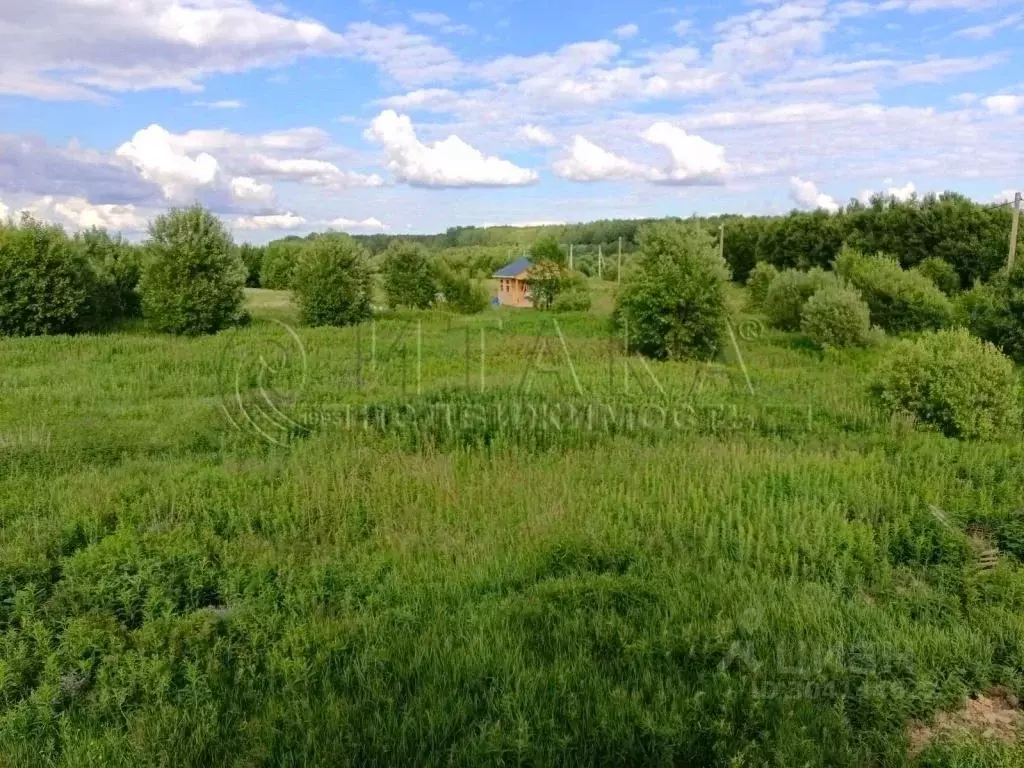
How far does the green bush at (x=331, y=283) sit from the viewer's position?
2291 cm

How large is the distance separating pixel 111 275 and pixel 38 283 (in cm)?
453

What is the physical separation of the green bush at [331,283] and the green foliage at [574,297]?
11.4 metres

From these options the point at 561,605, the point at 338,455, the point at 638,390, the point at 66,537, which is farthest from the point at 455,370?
the point at 561,605

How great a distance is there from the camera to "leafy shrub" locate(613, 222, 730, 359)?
15117mm

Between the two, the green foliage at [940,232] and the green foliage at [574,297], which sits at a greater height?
the green foliage at [940,232]

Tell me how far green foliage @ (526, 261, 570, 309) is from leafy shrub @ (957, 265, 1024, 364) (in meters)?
22.5

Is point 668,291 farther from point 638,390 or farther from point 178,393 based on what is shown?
point 178,393

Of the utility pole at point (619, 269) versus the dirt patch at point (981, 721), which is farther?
the utility pole at point (619, 269)

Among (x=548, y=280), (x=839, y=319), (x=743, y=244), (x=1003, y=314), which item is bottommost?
(x=839, y=319)

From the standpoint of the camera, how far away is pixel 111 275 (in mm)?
23078

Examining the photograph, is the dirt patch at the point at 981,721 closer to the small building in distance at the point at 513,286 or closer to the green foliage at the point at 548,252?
the green foliage at the point at 548,252

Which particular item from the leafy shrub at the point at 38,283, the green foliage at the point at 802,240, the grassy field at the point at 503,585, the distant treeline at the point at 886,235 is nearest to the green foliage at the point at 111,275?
the leafy shrub at the point at 38,283

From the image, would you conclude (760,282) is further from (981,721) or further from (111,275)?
(981,721)

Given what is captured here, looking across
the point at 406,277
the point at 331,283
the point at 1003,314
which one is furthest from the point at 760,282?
the point at 331,283
